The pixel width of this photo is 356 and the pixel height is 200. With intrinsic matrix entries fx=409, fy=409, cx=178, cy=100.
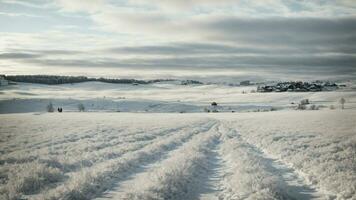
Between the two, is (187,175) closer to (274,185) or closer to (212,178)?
(212,178)

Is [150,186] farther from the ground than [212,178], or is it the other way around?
[150,186]

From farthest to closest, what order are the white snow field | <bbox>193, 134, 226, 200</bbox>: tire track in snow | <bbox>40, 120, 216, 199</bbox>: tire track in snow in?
<bbox>193, 134, 226, 200</bbox>: tire track in snow
the white snow field
<bbox>40, 120, 216, 199</bbox>: tire track in snow

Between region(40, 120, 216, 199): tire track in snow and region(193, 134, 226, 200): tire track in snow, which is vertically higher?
region(40, 120, 216, 199): tire track in snow

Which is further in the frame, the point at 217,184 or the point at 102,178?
the point at 102,178

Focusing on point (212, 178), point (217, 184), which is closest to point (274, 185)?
point (217, 184)

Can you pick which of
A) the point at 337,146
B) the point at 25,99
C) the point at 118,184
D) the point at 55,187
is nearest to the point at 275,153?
the point at 337,146

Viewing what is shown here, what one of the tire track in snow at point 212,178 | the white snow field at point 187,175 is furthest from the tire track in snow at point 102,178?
the tire track in snow at point 212,178

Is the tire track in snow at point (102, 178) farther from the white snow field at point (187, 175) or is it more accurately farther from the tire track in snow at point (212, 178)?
the tire track in snow at point (212, 178)

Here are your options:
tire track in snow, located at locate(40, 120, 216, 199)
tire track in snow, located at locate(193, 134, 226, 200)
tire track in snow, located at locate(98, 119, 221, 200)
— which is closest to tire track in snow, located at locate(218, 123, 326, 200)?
tire track in snow, located at locate(193, 134, 226, 200)

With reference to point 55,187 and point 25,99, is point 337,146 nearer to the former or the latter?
point 55,187

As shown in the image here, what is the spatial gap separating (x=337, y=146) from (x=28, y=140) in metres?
21.4

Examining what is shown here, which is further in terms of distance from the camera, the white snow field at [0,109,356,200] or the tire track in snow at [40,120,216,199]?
the white snow field at [0,109,356,200]

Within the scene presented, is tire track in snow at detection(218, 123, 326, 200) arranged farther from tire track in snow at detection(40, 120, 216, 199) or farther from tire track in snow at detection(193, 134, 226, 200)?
tire track in snow at detection(40, 120, 216, 199)

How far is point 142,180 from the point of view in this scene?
1495 cm
